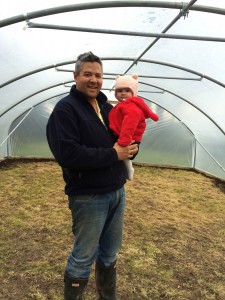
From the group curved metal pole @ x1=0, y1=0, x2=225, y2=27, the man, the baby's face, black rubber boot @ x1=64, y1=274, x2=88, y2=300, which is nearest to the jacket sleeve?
the man

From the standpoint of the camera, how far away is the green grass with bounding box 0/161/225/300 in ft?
11.1

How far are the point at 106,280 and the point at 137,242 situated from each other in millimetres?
1792

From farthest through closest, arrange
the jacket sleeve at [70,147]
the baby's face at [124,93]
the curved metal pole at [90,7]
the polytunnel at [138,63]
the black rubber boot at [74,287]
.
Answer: the polytunnel at [138,63], the curved metal pole at [90,7], the baby's face at [124,93], the black rubber boot at [74,287], the jacket sleeve at [70,147]

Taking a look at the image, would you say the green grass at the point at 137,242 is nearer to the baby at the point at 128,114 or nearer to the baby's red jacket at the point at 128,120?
the baby at the point at 128,114

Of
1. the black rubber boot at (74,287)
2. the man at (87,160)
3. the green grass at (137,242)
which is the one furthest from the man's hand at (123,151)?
the green grass at (137,242)

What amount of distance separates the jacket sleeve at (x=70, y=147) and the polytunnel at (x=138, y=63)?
1.57 metres

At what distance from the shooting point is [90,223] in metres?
2.31

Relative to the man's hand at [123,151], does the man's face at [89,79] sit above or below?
above

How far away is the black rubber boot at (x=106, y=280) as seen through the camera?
2759 mm

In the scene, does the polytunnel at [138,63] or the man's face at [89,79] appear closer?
the man's face at [89,79]

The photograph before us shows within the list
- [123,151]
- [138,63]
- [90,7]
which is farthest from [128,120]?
[138,63]

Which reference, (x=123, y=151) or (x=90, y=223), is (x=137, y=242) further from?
(x=123, y=151)

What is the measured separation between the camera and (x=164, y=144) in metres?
10.5

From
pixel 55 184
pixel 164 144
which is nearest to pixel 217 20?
pixel 55 184
